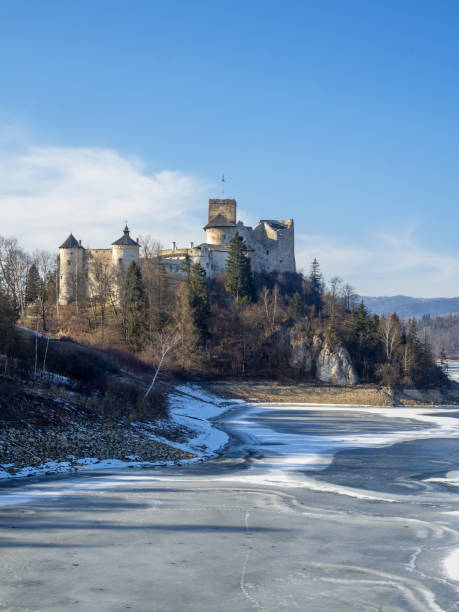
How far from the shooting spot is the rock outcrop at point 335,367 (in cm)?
6078

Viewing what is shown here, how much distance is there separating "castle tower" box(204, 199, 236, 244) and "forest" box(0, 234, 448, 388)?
9.17 m

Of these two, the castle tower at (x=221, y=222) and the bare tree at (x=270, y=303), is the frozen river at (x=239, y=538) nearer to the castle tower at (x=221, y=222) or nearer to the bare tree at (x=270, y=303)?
the bare tree at (x=270, y=303)

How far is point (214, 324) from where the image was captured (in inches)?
2500

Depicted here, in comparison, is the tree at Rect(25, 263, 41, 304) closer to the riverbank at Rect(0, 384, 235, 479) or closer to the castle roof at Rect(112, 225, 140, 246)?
the castle roof at Rect(112, 225, 140, 246)

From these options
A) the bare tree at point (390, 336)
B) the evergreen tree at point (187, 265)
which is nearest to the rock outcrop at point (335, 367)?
the bare tree at point (390, 336)

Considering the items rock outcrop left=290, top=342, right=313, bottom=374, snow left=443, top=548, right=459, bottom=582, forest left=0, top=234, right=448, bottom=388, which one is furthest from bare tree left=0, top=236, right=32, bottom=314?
snow left=443, top=548, right=459, bottom=582

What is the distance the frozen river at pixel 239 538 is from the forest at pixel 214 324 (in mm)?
35552

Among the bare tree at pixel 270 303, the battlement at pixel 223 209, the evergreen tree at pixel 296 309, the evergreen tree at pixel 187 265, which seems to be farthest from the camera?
the battlement at pixel 223 209

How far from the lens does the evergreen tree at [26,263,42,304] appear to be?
230 ft

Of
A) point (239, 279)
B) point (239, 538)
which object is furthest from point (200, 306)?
point (239, 538)

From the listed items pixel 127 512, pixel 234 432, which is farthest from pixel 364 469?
pixel 234 432

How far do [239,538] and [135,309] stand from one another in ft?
163

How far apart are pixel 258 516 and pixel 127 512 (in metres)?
2.89

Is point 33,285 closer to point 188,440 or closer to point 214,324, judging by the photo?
point 214,324
